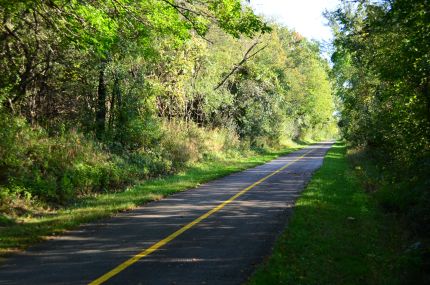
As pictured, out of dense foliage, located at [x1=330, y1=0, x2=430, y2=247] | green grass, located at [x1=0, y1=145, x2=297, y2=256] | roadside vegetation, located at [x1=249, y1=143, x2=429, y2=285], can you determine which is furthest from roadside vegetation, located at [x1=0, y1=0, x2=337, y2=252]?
roadside vegetation, located at [x1=249, y1=143, x2=429, y2=285]

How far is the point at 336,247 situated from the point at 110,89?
1429 centimetres

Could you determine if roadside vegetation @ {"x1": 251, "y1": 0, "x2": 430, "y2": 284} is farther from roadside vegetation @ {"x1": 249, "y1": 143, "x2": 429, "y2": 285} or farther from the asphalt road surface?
the asphalt road surface

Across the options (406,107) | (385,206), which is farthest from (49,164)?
(406,107)

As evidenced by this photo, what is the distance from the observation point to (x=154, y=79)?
23.4 meters

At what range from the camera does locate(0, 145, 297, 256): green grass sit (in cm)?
910

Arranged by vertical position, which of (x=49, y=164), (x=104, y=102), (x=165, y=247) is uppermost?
(x=104, y=102)

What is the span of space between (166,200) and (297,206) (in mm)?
4284

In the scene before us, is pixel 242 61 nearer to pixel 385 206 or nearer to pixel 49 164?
pixel 49 164

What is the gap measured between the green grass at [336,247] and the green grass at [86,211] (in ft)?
16.0

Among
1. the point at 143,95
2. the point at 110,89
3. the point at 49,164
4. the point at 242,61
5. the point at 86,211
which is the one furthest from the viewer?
the point at 242,61

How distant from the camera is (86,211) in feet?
38.9

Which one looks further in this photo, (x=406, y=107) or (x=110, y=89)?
(x=110, y=89)

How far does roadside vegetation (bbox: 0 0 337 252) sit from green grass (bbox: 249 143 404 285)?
5118 mm

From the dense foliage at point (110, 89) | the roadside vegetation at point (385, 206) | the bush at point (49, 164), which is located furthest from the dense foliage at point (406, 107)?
the bush at point (49, 164)
